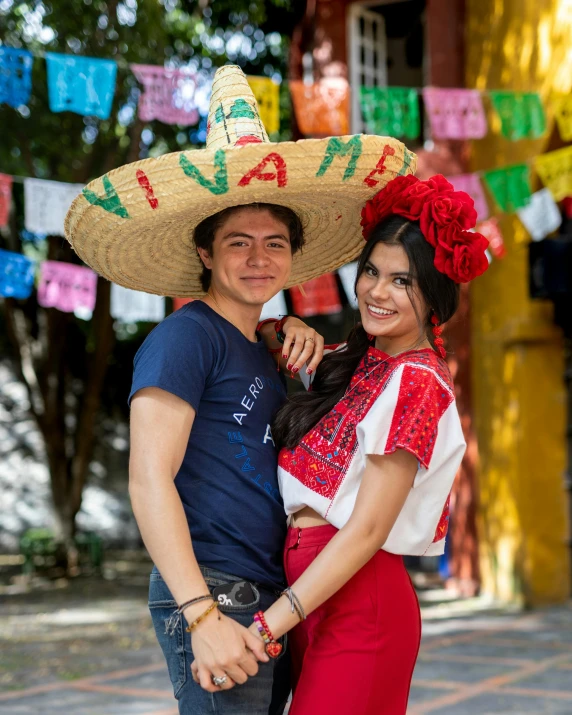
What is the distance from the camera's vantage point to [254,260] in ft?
7.79

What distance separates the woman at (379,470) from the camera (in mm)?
2119

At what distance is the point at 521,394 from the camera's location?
319 inches

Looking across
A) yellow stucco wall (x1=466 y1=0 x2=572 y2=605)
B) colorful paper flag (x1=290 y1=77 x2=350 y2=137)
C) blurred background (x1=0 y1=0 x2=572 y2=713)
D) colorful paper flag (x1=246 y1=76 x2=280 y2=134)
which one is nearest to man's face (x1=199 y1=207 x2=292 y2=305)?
blurred background (x1=0 y1=0 x2=572 y2=713)

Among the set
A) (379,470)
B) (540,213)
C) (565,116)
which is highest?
(565,116)

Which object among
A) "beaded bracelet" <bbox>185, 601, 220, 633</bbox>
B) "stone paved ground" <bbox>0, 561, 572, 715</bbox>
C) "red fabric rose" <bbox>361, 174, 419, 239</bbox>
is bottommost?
"stone paved ground" <bbox>0, 561, 572, 715</bbox>

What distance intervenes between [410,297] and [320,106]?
198 inches

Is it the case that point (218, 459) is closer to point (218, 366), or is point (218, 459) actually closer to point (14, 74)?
point (218, 366)

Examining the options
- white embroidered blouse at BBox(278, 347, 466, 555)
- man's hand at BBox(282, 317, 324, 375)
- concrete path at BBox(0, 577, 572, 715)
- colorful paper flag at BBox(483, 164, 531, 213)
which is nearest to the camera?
white embroidered blouse at BBox(278, 347, 466, 555)

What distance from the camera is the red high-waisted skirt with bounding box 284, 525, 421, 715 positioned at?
219 cm

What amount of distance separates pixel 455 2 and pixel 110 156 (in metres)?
3.57

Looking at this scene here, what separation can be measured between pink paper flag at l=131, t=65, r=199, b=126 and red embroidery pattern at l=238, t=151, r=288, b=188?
4520 mm

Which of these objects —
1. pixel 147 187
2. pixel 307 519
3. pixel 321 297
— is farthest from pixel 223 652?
Answer: pixel 321 297

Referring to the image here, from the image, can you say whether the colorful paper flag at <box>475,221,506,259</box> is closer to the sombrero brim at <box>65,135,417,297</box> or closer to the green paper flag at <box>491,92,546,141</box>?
the green paper flag at <box>491,92,546,141</box>

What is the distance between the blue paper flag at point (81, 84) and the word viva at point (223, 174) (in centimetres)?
409
